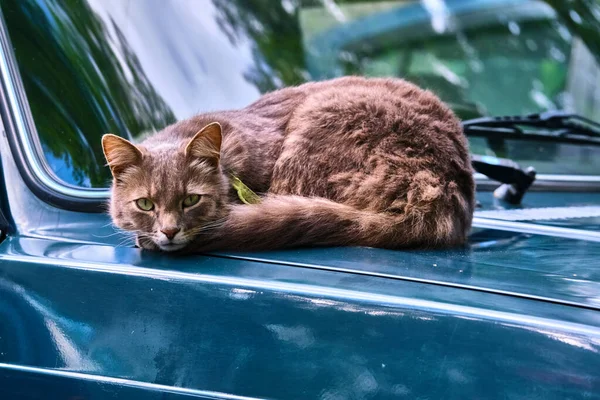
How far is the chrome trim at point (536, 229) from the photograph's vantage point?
2.24 meters

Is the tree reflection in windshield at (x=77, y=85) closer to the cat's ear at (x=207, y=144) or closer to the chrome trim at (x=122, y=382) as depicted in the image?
→ the cat's ear at (x=207, y=144)

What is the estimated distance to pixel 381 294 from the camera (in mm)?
1539

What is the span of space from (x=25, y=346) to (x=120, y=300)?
0.25 m

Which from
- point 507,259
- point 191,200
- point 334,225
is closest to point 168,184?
point 191,200

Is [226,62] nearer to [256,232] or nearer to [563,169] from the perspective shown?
[256,232]

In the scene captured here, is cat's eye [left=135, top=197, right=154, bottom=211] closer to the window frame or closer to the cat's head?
the cat's head

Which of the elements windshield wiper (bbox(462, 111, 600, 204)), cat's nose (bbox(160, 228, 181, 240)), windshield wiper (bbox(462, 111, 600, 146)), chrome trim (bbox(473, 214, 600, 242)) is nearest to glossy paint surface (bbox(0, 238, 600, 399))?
cat's nose (bbox(160, 228, 181, 240))

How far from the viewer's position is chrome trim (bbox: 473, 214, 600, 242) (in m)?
2.24

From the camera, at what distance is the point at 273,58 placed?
9.80ft

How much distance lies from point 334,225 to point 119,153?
2.28 feet

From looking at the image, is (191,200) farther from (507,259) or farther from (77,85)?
(507,259)

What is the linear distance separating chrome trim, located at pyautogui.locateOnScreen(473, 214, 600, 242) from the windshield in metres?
0.70

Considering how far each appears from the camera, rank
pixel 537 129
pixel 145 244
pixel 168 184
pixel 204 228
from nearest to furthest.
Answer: pixel 145 244
pixel 204 228
pixel 168 184
pixel 537 129

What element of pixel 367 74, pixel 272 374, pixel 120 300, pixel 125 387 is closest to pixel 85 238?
pixel 120 300
